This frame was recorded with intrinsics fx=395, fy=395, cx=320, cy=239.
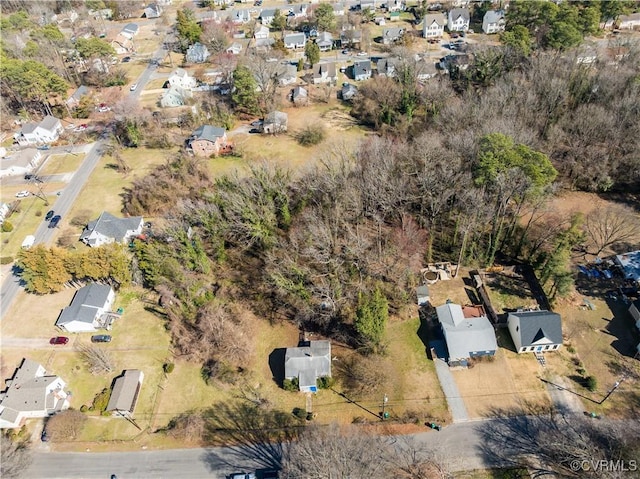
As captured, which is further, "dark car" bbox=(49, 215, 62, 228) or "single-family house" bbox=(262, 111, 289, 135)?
"single-family house" bbox=(262, 111, 289, 135)

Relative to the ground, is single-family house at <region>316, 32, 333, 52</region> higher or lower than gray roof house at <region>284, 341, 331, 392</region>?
higher

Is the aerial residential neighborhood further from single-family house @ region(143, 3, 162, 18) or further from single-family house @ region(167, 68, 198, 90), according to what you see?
single-family house @ region(143, 3, 162, 18)

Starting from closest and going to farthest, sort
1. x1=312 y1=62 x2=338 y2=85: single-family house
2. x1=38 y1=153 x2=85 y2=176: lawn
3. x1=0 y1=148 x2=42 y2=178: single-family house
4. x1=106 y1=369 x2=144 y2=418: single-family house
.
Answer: x1=106 y1=369 x2=144 y2=418: single-family house
x1=0 y1=148 x2=42 y2=178: single-family house
x1=38 y1=153 x2=85 y2=176: lawn
x1=312 y1=62 x2=338 y2=85: single-family house

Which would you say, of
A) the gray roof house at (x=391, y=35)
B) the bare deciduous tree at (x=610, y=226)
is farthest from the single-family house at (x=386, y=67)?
the bare deciduous tree at (x=610, y=226)

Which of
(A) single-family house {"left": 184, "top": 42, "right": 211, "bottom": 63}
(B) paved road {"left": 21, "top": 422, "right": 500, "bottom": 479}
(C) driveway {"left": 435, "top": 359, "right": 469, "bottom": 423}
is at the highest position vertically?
(A) single-family house {"left": 184, "top": 42, "right": 211, "bottom": 63}

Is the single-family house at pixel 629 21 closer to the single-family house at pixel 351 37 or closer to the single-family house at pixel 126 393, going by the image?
the single-family house at pixel 351 37

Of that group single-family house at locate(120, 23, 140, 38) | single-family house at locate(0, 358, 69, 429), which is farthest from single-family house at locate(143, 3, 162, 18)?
single-family house at locate(0, 358, 69, 429)

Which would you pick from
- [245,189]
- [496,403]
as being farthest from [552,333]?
[245,189]
